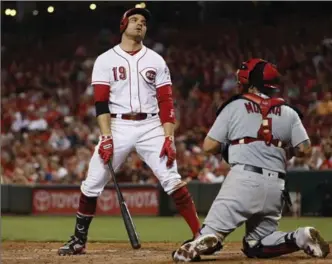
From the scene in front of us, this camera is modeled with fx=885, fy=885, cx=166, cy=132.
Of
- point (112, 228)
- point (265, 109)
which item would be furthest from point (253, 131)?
point (112, 228)

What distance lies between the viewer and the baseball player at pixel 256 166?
6.11m

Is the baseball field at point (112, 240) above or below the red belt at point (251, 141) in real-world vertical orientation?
below

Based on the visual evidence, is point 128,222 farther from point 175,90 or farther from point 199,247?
point 175,90

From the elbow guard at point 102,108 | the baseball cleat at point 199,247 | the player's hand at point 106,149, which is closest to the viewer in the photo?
the baseball cleat at point 199,247

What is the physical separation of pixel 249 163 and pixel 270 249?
0.65 meters

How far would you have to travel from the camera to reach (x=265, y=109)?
245 inches

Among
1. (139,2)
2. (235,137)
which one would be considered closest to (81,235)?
Result: (235,137)

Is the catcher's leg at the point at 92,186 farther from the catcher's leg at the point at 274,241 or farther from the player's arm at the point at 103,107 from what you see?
the catcher's leg at the point at 274,241

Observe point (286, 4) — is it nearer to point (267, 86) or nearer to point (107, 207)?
point (107, 207)

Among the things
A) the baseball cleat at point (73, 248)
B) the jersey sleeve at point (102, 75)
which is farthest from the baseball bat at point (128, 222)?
the jersey sleeve at point (102, 75)

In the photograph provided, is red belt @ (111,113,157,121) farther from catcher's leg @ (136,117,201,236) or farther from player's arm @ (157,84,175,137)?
player's arm @ (157,84,175,137)

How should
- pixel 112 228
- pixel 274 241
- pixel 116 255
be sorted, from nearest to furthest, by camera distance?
1. pixel 274 241
2. pixel 116 255
3. pixel 112 228

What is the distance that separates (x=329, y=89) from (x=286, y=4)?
404 centimetres

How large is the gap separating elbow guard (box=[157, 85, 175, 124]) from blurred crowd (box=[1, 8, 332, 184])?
6.92 meters
